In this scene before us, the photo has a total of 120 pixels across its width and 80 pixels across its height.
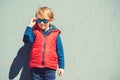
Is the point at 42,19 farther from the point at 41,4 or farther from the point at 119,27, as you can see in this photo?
the point at 119,27

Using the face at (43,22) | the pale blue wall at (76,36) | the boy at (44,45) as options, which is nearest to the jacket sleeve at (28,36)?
the boy at (44,45)

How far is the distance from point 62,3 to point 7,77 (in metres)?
1.08

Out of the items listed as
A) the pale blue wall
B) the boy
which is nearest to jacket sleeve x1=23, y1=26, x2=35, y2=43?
the boy

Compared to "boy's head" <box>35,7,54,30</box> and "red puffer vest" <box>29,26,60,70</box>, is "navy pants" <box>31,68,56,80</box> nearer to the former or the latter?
"red puffer vest" <box>29,26,60,70</box>

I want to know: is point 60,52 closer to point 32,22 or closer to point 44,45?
point 44,45

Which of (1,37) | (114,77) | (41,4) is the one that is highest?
(41,4)

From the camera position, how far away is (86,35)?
411cm

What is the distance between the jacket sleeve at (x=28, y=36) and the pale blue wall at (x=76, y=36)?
0.26 metres

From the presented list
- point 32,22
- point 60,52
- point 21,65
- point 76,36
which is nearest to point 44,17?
point 32,22

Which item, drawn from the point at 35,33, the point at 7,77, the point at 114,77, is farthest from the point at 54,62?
the point at 114,77

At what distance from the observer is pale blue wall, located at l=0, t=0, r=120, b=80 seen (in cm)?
395

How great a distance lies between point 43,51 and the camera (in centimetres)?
365

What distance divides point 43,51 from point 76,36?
589mm

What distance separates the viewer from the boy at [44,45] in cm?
366
